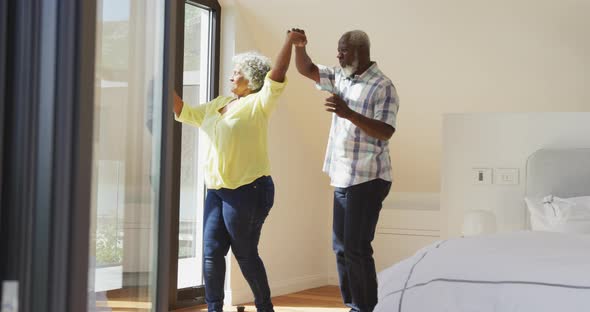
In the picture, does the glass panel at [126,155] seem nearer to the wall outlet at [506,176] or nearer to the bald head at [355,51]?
the bald head at [355,51]

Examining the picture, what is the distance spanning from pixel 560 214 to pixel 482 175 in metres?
0.67

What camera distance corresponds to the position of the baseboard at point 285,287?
4910 mm

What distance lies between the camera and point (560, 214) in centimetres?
391

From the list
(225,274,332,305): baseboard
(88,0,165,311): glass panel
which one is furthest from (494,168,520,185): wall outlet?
(88,0,165,311): glass panel

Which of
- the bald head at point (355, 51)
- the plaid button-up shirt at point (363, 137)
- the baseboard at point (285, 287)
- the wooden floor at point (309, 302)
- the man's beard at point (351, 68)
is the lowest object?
the wooden floor at point (309, 302)

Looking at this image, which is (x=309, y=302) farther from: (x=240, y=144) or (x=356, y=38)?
(x=356, y=38)

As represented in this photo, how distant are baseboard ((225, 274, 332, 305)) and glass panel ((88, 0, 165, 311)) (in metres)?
3.62

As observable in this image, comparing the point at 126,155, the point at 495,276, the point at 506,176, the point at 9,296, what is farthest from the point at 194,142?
the point at 9,296

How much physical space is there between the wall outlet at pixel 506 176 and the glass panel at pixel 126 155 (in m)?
3.40

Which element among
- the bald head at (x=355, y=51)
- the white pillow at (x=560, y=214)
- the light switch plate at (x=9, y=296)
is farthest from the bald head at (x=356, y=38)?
the light switch plate at (x=9, y=296)

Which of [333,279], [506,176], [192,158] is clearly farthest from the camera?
[333,279]

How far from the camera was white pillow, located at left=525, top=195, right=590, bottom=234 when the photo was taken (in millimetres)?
3818

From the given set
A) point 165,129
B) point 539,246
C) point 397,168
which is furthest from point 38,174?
point 397,168

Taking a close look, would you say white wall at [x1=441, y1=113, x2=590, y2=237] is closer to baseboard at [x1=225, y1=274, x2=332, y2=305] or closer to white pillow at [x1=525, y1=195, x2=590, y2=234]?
white pillow at [x1=525, y1=195, x2=590, y2=234]
